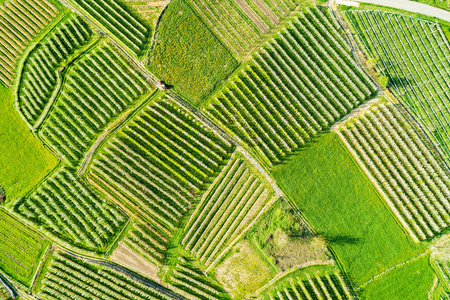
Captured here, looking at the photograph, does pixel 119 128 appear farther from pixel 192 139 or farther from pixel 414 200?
pixel 414 200

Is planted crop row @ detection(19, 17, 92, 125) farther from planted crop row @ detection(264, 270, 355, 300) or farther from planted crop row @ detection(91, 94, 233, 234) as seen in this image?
planted crop row @ detection(264, 270, 355, 300)

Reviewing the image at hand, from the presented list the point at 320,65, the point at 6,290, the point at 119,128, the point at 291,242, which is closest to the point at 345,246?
the point at 291,242

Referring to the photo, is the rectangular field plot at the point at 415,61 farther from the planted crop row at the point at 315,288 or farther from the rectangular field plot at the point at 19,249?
the rectangular field plot at the point at 19,249

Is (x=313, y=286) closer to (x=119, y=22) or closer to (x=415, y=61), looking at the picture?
(x=415, y=61)

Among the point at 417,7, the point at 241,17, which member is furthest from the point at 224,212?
the point at 417,7

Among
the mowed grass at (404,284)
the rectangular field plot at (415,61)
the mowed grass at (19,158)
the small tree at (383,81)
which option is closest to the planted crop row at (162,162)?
the mowed grass at (19,158)

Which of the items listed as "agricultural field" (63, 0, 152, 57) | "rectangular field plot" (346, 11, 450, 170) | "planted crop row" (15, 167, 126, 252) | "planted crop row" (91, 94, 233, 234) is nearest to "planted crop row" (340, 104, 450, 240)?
"rectangular field plot" (346, 11, 450, 170)

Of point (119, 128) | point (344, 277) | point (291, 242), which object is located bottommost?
point (344, 277)
